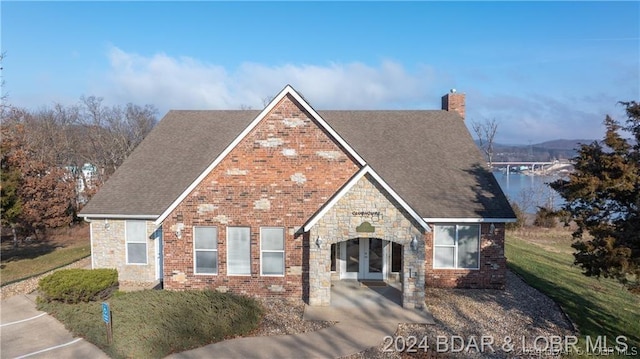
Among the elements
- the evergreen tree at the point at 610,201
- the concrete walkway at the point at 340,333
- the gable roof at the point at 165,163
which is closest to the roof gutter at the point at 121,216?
the gable roof at the point at 165,163

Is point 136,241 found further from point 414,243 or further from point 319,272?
point 414,243

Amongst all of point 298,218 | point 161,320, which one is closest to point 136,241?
point 161,320

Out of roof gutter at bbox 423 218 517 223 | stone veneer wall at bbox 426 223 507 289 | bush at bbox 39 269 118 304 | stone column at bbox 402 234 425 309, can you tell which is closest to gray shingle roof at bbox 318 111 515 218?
roof gutter at bbox 423 218 517 223

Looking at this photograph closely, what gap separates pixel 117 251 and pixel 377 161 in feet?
37.8

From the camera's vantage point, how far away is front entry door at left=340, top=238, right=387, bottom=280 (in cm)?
1590

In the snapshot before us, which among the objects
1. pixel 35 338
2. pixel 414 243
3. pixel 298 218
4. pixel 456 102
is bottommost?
pixel 35 338

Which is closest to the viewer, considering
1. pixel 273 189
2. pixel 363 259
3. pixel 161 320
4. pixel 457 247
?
pixel 161 320

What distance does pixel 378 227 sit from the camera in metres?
13.1

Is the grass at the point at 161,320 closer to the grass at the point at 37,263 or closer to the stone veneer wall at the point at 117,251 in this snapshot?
the stone veneer wall at the point at 117,251

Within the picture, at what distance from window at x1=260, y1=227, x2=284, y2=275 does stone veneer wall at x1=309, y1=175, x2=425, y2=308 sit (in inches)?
62.0

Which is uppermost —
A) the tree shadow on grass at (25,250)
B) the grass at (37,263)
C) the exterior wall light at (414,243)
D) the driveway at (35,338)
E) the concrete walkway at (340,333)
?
the exterior wall light at (414,243)

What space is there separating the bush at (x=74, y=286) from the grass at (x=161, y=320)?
0.32m

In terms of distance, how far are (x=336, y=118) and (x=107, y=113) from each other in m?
39.8

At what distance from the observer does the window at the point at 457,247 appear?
1526 centimetres
